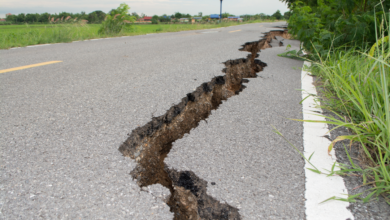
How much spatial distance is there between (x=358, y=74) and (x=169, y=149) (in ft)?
6.12

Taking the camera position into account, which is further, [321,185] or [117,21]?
[117,21]

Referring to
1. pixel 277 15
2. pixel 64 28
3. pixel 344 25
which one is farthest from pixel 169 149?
pixel 277 15

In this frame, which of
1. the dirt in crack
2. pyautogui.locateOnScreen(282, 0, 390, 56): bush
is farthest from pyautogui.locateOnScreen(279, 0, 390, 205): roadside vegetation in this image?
the dirt in crack

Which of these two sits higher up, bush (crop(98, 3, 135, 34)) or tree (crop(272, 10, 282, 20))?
tree (crop(272, 10, 282, 20))

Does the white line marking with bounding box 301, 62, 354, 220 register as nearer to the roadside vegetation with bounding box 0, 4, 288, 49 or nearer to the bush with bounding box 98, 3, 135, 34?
the roadside vegetation with bounding box 0, 4, 288, 49

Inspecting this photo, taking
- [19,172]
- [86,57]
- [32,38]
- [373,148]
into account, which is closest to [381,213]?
[373,148]

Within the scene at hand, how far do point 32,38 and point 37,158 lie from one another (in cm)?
638

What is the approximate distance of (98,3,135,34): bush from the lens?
9666mm

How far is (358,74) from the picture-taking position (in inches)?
90.0

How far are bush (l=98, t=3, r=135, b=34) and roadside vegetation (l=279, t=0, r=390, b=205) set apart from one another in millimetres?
7546

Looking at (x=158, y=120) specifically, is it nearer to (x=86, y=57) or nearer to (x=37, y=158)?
(x=37, y=158)

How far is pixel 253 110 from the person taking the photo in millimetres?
2250

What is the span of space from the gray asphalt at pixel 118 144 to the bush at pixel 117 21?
712 cm

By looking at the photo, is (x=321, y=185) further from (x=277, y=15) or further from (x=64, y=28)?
(x=277, y=15)
